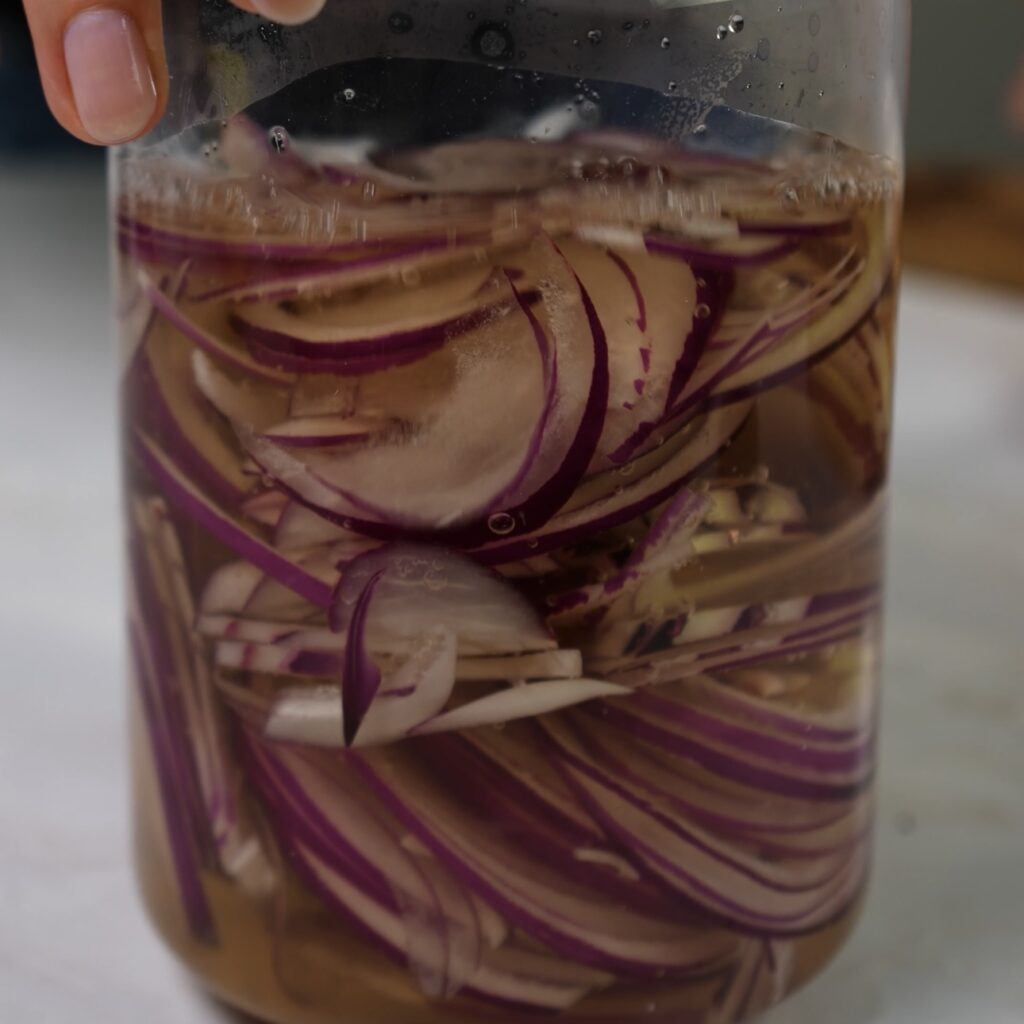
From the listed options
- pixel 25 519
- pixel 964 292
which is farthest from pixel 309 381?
pixel 964 292

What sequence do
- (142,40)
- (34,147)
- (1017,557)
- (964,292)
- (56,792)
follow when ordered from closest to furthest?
(142,40) < (56,792) < (1017,557) < (964,292) < (34,147)

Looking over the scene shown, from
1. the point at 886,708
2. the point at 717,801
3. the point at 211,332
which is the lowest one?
the point at 886,708

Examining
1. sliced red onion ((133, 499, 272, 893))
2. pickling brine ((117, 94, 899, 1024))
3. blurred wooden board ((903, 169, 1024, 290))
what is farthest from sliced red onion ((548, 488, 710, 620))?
blurred wooden board ((903, 169, 1024, 290))

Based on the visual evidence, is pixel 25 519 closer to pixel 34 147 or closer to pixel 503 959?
pixel 503 959

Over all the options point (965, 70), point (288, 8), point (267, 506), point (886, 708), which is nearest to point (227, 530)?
point (267, 506)

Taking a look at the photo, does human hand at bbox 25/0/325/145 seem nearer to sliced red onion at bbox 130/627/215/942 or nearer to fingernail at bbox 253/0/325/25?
fingernail at bbox 253/0/325/25

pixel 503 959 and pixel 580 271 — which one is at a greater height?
pixel 580 271

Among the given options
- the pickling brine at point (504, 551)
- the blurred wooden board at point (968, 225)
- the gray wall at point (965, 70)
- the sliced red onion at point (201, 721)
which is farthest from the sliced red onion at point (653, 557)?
the gray wall at point (965, 70)

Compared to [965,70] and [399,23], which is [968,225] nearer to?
[965,70]

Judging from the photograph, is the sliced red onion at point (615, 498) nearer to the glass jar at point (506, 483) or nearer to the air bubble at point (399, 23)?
the glass jar at point (506, 483)
